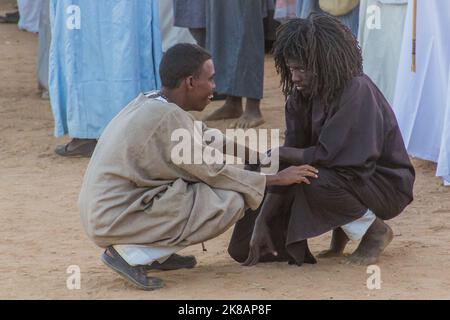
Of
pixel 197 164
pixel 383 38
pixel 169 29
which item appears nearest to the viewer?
pixel 197 164

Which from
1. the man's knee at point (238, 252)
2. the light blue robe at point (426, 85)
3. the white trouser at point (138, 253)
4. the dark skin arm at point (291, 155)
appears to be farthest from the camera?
the light blue robe at point (426, 85)

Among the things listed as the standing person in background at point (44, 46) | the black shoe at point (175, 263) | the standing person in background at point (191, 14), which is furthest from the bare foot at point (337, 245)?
the standing person in background at point (44, 46)

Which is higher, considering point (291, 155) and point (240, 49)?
point (291, 155)

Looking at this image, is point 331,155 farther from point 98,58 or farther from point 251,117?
point 251,117

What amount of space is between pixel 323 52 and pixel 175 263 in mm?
Result: 1155

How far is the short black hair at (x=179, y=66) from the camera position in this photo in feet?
14.8

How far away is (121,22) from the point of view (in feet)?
23.8

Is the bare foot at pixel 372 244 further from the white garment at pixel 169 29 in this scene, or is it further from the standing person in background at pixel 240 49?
the white garment at pixel 169 29

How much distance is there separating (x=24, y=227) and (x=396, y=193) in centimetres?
214

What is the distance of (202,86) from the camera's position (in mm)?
4535

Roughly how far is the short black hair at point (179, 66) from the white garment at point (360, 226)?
0.98m

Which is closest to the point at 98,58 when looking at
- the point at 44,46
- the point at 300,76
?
the point at 44,46

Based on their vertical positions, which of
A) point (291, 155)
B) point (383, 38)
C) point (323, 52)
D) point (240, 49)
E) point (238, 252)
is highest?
point (323, 52)
